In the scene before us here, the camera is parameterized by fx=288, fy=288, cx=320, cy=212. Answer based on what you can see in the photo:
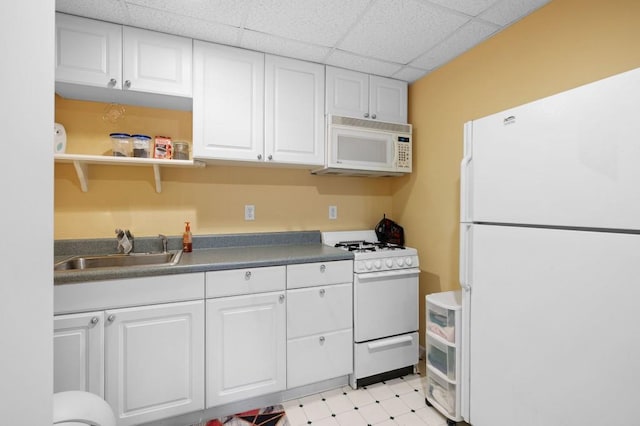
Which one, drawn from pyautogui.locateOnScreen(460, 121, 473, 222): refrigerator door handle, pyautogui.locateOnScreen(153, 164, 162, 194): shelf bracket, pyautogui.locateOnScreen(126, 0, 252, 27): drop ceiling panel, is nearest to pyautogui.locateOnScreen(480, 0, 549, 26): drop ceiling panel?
pyautogui.locateOnScreen(460, 121, 473, 222): refrigerator door handle

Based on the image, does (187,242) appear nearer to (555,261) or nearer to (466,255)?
(466,255)

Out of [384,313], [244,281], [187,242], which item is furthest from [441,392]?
[187,242]

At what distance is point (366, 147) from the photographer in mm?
2398

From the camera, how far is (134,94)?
74.3 inches

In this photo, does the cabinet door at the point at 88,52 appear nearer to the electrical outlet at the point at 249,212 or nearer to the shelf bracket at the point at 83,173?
the shelf bracket at the point at 83,173

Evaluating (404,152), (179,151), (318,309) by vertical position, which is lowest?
(318,309)

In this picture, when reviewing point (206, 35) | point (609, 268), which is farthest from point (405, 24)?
point (609, 268)

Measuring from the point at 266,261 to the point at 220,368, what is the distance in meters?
0.69

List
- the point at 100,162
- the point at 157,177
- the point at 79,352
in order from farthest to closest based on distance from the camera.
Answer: the point at 157,177 → the point at 100,162 → the point at 79,352

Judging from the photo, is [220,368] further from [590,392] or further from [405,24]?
[405,24]

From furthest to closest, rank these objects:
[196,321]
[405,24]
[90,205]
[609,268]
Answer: [90,205] → [405,24] → [196,321] → [609,268]

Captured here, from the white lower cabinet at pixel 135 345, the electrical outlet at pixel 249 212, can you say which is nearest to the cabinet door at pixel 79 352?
the white lower cabinet at pixel 135 345

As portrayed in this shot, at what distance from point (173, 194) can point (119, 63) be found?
90cm

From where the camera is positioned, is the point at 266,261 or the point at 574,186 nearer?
the point at 574,186
